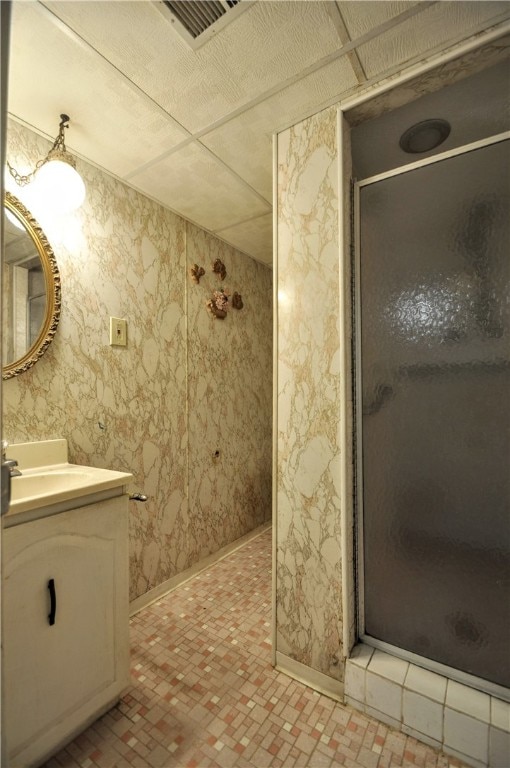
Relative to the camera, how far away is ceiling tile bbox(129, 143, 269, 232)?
186cm

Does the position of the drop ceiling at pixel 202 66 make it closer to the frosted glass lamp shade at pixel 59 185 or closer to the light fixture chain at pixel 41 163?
the light fixture chain at pixel 41 163

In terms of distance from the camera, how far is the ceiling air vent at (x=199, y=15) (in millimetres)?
1118

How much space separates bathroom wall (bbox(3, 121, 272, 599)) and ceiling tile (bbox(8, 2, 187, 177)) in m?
0.16

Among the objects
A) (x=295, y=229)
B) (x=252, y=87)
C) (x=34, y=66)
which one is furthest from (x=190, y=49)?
(x=295, y=229)

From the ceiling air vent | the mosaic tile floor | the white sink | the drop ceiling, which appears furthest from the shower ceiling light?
the mosaic tile floor

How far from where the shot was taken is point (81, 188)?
1626mm

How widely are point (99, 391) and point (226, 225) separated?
59.3 inches

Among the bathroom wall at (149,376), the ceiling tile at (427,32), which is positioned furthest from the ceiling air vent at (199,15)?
the bathroom wall at (149,376)

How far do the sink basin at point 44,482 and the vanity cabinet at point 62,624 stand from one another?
26cm

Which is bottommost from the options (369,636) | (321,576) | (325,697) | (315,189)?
(325,697)

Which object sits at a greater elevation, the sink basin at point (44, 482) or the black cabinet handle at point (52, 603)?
the sink basin at point (44, 482)

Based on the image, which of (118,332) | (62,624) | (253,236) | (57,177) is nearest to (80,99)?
(57,177)

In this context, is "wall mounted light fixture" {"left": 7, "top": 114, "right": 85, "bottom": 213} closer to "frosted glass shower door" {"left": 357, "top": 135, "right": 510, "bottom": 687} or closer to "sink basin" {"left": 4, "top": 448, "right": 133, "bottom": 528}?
"sink basin" {"left": 4, "top": 448, "right": 133, "bottom": 528}

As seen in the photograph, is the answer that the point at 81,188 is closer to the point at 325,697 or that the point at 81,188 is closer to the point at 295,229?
the point at 295,229
